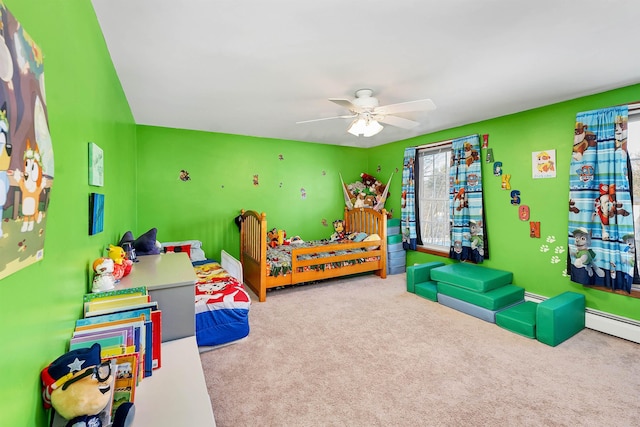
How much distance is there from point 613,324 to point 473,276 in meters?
1.18

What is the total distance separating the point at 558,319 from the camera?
2529mm

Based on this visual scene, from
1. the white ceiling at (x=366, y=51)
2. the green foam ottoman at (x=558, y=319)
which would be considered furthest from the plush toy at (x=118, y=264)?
the green foam ottoman at (x=558, y=319)

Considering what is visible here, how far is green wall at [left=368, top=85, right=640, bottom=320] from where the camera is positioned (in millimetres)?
2822

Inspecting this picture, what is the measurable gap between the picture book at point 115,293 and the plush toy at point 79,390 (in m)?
0.52

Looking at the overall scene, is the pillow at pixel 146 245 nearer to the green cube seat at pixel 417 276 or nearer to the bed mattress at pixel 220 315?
the bed mattress at pixel 220 315

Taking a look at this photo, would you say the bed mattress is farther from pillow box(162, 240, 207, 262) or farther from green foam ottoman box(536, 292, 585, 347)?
green foam ottoman box(536, 292, 585, 347)

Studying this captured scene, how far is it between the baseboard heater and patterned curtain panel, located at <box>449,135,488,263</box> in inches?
44.5

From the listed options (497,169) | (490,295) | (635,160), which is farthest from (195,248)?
(635,160)

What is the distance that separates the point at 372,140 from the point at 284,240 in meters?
2.22

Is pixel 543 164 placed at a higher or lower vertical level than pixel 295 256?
higher

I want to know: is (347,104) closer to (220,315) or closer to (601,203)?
(220,315)

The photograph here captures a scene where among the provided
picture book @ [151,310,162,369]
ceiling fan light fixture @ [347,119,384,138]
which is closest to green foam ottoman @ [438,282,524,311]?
ceiling fan light fixture @ [347,119,384,138]

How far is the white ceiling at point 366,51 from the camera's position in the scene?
1.55m

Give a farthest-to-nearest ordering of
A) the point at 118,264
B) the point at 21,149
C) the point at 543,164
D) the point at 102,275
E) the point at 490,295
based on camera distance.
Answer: the point at 543,164 < the point at 490,295 < the point at 118,264 < the point at 102,275 < the point at 21,149
